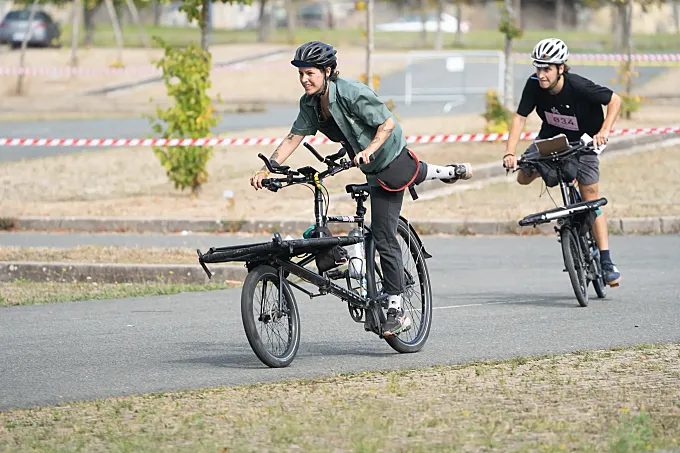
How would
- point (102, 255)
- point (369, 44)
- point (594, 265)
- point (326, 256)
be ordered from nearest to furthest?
point (326, 256), point (594, 265), point (102, 255), point (369, 44)

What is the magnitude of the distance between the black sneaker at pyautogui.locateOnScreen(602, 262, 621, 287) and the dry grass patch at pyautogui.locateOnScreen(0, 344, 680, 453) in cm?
272

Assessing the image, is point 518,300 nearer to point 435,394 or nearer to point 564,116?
point 564,116

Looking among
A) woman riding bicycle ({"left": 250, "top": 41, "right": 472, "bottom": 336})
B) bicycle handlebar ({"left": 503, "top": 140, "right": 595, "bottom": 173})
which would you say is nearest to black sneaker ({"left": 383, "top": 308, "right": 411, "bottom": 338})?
woman riding bicycle ({"left": 250, "top": 41, "right": 472, "bottom": 336})

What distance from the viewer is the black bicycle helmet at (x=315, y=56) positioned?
7.29 m

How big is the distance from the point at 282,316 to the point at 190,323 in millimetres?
1849

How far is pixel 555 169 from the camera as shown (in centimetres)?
1002

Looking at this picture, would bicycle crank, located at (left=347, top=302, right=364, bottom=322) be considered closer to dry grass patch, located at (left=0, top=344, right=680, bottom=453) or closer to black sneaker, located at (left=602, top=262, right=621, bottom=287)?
dry grass patch, located at (left=0, top=344, right=680, bottom=453)

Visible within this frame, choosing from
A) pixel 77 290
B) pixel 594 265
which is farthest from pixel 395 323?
pixel 77 290

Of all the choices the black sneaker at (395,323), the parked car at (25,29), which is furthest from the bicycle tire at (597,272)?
the parked car at (25,29)

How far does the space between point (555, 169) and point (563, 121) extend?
0.37 metres

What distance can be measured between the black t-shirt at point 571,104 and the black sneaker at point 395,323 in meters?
2.62

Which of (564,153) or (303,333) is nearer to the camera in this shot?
(303,333)

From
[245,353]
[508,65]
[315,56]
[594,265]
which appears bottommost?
[245,353]

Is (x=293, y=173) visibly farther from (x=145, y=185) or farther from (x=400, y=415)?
(x=145, y=185)
